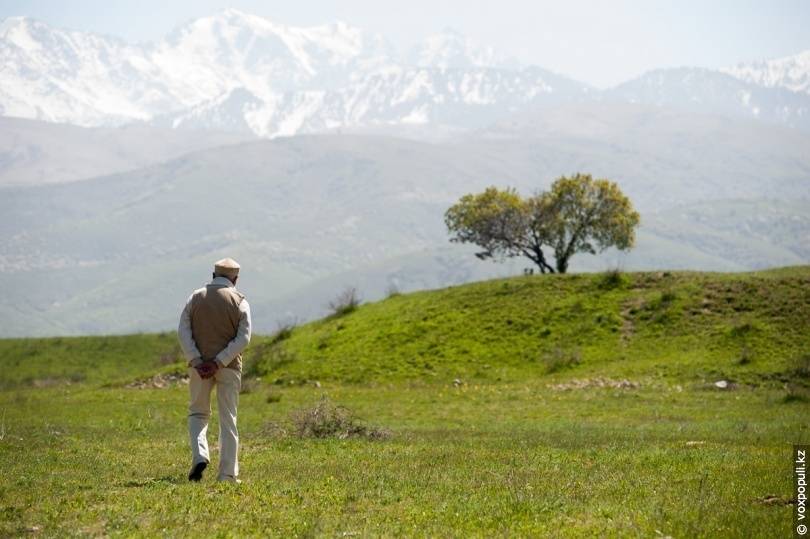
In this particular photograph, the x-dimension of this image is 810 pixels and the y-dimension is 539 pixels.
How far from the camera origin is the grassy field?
44.5ft

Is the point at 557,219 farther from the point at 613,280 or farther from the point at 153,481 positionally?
the point at 153,481

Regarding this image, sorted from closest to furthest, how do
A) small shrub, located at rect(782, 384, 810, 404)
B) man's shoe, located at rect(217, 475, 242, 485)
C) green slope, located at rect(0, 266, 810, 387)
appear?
man's shoe, located at rect(217, 475, 242, 485) < small shrub, located at rect(782, 384, 810, 404) < green slope, located at rect(0, 266, 810, 387)

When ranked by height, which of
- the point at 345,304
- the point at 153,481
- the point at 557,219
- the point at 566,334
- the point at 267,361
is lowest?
the point at 267,361

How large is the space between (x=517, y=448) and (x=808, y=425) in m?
10.6

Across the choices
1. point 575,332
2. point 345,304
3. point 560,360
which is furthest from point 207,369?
point 345,304

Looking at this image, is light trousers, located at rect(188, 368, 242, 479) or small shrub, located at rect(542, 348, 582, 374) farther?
small shrub, located at rect(542, 348, 582, 374)

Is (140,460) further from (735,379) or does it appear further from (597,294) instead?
(597,294)

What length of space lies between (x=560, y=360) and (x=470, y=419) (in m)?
18.0

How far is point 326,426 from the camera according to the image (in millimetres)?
25672

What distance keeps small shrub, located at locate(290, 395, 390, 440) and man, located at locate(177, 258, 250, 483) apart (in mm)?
8274

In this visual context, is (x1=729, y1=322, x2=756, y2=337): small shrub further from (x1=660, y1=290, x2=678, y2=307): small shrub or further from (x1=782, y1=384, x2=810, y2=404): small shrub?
(x1=782, y1=384, x2=810, y2=404): small shrub

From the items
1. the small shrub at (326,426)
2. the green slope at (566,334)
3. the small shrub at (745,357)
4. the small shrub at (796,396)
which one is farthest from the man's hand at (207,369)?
the small shrub at (745,357)

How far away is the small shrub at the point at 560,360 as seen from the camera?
1991 inches

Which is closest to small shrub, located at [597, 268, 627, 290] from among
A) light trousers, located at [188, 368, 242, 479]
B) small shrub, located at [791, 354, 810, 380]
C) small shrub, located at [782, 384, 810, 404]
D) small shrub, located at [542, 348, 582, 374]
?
small shrub, located at [542, 348, 582, 374]
